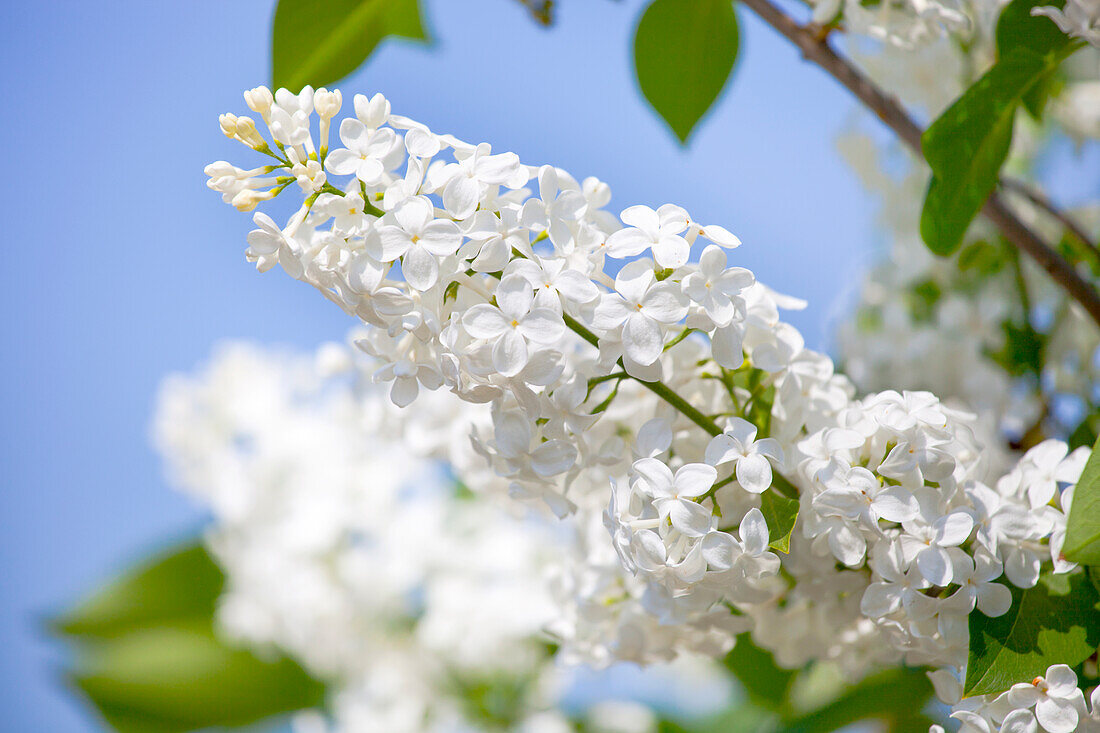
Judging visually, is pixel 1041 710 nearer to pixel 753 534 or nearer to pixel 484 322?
pixel 753 534

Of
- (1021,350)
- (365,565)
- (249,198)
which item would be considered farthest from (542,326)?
(365,565)

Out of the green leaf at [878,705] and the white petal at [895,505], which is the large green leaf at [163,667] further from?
the white petal at [895,505]

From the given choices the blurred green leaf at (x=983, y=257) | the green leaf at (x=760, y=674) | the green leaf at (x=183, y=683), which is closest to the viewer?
the green leaf at (x=760, y=674)

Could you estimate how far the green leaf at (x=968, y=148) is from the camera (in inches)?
14.2

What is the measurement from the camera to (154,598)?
2.97 feet

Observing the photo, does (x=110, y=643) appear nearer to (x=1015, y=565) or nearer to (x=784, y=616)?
(x=784, y=616)

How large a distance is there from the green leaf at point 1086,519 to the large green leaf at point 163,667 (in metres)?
0.74

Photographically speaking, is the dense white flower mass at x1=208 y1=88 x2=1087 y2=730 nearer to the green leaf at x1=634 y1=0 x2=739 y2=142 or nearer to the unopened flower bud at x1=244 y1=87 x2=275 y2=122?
the unopened flower bud at x1=244 y1=87 x2=275 y2=122

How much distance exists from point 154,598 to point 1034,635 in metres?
0.84

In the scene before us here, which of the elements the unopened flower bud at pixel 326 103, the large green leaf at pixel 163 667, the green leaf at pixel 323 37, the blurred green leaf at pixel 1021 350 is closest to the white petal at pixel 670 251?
the unopened flower bud at pixel 326 103

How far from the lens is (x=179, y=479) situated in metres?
1.07

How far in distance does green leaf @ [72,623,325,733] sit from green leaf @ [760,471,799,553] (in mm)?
678

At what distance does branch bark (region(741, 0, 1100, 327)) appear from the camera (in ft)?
1.41

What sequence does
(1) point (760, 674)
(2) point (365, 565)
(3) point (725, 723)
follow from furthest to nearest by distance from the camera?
(2) point (365, 565) → (3) point (725, 723) → (1) point (760, 674)
